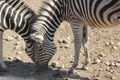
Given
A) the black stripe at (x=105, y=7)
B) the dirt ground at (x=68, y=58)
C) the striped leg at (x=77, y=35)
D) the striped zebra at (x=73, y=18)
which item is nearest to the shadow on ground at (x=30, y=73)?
the dirt ground at (x=68, y=58)

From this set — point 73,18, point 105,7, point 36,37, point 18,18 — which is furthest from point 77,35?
point 18,18

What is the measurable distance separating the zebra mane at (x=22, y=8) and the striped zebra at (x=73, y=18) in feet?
0.53

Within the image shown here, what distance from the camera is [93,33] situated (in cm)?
767

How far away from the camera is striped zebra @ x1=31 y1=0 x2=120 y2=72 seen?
18.2ft

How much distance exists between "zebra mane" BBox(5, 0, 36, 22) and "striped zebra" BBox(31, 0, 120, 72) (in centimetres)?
16

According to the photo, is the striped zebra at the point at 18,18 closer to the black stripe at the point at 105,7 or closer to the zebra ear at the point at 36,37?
the zebra ear at the point at 36,37

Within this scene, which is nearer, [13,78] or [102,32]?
[13,78]

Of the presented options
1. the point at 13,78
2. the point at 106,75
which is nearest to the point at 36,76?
the point at 13,78

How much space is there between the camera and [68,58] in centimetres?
686

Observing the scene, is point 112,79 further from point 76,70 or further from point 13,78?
point 13,78

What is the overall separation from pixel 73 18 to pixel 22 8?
98cm

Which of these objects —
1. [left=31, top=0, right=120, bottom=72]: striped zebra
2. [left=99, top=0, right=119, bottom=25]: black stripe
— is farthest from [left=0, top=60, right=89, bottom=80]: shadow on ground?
[left=99, top=0, right=119, bottom=25]: black stripe

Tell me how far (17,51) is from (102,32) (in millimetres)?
1989

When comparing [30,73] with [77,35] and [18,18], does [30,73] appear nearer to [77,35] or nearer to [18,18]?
[18,18]
